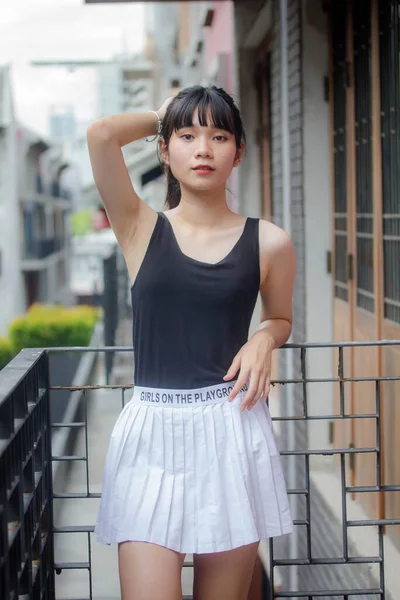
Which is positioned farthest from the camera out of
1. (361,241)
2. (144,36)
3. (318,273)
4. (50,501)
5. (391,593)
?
(144,36)

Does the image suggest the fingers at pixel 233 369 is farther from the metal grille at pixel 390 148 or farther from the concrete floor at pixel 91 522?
the metal grille at pixel 390 148

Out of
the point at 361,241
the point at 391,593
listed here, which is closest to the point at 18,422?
the point at 391,593

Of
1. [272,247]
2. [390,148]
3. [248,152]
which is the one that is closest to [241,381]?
[272,247]

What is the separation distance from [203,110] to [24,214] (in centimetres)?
4490

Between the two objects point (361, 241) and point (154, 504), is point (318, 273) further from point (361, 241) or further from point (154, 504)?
point (154, 504)

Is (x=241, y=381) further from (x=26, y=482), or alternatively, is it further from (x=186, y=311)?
(x=26, y=482)

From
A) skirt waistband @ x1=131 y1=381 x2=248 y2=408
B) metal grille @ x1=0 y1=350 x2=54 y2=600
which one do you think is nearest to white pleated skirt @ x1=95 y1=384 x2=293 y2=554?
skirt waistband @ x1=131 y1=381 x2=248 y2=408

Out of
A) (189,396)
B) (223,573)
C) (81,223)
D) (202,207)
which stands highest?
(81,223)

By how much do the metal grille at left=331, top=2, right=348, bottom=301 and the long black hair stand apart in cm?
263

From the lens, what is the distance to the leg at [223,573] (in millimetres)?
2299

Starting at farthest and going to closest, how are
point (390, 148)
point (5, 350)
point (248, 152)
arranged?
point (5, 350)
point (248, 152)
point (390, 148)

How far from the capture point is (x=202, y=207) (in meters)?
2.38

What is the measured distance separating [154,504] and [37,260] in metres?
45.4

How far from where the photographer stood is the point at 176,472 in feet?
7.45
